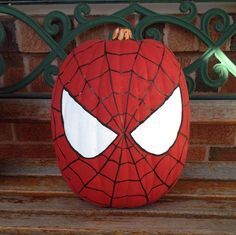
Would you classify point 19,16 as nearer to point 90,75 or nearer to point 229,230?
point 90,75

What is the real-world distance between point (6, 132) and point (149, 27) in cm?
62

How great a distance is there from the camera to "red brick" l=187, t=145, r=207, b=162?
1279 mm

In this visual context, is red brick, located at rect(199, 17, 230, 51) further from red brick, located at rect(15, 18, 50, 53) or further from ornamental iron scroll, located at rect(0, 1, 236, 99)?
red brick, located at rect(15, 18, 50, 53)

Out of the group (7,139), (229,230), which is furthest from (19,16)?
(229,230)

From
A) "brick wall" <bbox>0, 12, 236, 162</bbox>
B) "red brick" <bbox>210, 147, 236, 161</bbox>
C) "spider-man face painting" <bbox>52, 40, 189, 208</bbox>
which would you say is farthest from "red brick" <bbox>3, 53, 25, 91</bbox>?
"red brick" <bbox>210, 147, 236, 161</bbox>

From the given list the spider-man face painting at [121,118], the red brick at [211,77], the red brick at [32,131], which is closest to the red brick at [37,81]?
the red brick at [32,131]

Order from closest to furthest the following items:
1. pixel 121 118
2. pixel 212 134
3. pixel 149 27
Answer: pixel 121 118 → pixel 149 27 → pixel 212 134

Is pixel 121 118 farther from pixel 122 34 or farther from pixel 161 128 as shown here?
pixel 122 34

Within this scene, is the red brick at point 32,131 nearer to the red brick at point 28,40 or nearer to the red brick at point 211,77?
the red brick at point 28,40

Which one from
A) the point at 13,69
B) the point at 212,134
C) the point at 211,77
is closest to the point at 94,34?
the point at 13,69

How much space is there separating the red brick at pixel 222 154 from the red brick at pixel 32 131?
0.58 m

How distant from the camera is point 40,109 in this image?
122cm

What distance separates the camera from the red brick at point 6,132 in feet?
4.27

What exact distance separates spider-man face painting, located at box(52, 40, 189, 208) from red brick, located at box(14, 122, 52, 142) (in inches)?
16.3
